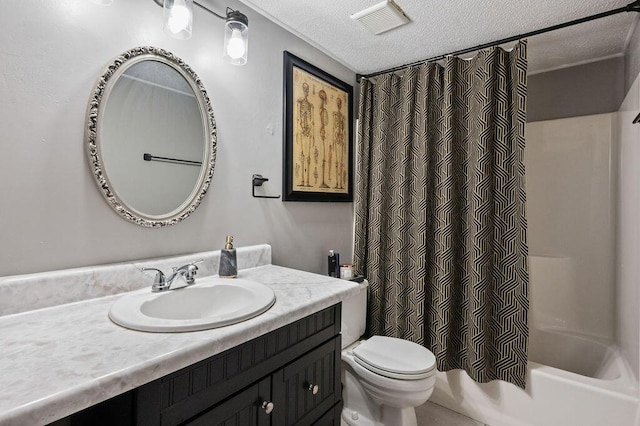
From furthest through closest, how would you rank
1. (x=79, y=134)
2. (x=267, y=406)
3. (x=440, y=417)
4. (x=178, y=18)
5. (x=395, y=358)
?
(x=440, y=417), (x=395, y=358), (x=178, y=18), (x=79, y=134), (x=267, y=406)

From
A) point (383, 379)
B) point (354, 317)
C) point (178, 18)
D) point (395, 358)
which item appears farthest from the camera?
point (354, 317)

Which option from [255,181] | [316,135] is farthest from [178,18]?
[316,135]

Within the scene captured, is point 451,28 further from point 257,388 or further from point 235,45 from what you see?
point 257,388

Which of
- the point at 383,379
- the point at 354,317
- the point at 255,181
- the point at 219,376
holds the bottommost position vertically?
the point at 383,379

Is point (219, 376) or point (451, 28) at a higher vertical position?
point (451, 28)

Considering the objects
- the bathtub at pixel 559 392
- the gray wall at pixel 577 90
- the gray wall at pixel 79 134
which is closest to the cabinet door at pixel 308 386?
the gray wall at pixel 79 134

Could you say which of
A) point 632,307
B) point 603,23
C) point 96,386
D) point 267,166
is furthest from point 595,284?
point 96,386

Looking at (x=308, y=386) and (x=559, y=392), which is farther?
(x=559, y=392)

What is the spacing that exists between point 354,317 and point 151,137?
5.02 ft

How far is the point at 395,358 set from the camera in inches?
65.6

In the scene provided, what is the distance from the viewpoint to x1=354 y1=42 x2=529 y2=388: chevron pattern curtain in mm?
1798

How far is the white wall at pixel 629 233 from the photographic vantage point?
1588mm

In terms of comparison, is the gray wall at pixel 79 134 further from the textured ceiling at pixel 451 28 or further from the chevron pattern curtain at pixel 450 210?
the chevron pattern curtain at pixel 450 210

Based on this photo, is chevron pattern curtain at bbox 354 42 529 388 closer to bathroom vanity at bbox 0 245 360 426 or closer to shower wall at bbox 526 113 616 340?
shower wall at bbox 526 113 616 340
